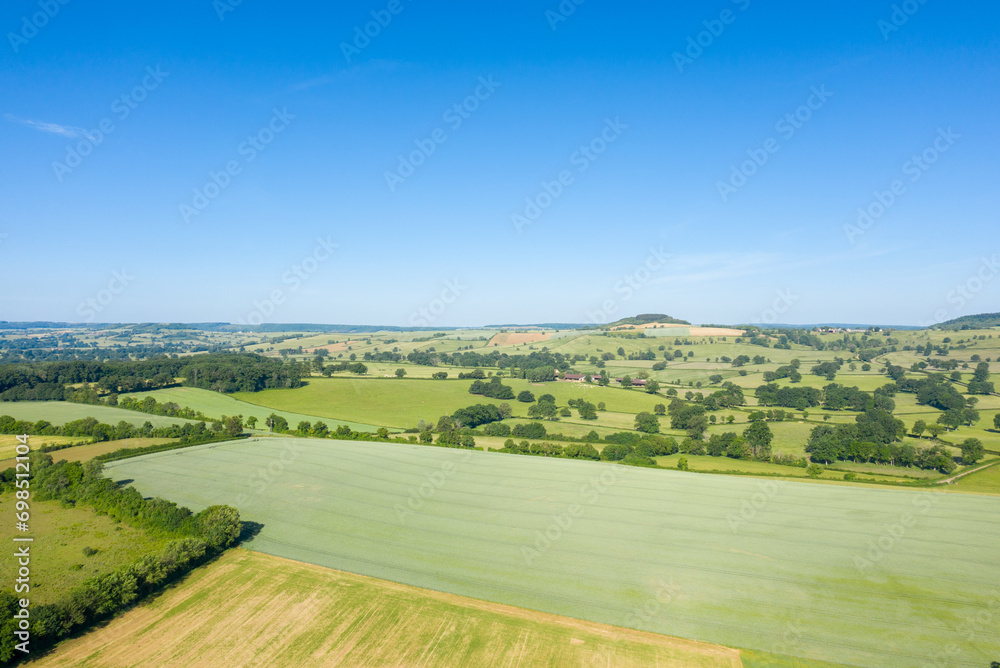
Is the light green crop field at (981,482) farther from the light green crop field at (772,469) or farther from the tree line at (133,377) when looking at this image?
the tree line at (133,377)

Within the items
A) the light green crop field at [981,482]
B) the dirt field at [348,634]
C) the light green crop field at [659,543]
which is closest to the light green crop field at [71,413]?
the light green crop field at [659,543]

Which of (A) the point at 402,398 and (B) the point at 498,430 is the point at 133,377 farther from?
(B) the point at 498,430

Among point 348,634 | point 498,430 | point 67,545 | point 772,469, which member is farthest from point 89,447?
point 772,469

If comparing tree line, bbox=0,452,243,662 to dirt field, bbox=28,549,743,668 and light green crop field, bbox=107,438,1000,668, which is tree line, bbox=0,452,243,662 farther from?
light green crop field, bbox=107,438,1000,668

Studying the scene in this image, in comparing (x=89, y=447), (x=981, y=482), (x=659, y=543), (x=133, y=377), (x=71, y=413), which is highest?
(x=133, y=377)

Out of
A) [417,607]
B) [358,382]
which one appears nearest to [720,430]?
[417,607]

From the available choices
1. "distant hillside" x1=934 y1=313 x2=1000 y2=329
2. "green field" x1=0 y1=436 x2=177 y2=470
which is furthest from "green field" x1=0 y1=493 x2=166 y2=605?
"distant hillside" x1=934 y1=313 x2=1000 y2=329
